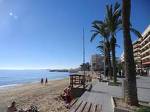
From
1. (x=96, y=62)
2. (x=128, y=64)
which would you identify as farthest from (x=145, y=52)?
(x=96, y=62)

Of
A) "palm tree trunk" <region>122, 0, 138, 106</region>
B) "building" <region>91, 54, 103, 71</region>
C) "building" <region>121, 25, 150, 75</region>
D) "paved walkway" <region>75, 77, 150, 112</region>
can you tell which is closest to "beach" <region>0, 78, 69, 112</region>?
"paved walkway" <region>75, 77, 150, 112</region>

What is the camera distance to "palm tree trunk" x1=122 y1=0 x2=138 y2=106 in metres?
11.9

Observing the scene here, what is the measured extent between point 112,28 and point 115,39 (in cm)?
171

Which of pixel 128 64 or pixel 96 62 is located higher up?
pixel 96 62

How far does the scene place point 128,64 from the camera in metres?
12.2

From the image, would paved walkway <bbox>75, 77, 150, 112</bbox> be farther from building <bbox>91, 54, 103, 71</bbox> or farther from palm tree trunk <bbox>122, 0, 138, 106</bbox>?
building <bbox>91, 54, 103, 71</bbox>

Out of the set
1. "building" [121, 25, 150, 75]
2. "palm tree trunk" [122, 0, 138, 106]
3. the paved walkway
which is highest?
"building" [121, 25, 150, 75]

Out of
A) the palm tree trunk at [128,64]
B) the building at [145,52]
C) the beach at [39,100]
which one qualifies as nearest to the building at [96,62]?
the building at [145,52]

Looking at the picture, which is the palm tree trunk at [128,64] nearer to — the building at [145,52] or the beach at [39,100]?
the beach at [39,100]

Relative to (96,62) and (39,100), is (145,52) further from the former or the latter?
(96,62)

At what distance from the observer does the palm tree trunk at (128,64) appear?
11.9 m

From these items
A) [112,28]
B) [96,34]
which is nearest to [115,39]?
[112,28]

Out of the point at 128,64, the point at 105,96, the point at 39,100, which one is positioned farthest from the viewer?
the point at 39,100

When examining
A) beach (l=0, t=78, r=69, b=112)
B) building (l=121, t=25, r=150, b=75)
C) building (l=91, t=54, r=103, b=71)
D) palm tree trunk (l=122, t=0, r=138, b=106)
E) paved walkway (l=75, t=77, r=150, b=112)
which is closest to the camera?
palm tree trunk (l=122, t=0, r=138, b=106)
